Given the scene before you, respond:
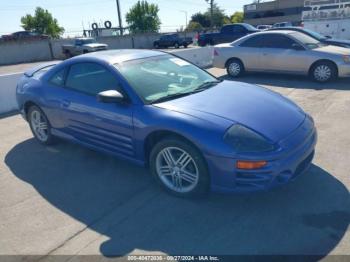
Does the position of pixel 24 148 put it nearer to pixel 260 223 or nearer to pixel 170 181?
pixel 170 181

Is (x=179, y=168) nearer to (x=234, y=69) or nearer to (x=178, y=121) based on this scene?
(x=178, y=121)

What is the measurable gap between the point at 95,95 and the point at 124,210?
1.47 metres

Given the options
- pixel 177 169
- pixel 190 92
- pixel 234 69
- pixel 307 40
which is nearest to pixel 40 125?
pixel 190 92

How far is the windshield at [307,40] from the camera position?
8750 mm

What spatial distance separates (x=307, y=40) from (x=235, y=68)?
2218 mm

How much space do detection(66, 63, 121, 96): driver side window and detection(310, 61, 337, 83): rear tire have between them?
676 centimetres

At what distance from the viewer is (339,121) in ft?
17.8

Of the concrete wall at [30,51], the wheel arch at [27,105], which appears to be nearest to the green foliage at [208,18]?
the concrete wall at [30,51]

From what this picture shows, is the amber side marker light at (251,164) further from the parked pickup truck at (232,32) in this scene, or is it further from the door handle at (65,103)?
the parked pickup truck at (232,32)

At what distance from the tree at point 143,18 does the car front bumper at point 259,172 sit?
5495 centimetres

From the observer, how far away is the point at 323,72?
333 inches

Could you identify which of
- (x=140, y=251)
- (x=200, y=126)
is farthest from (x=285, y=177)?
(x=140, y=251)

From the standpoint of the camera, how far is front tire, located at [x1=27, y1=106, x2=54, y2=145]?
186 inches

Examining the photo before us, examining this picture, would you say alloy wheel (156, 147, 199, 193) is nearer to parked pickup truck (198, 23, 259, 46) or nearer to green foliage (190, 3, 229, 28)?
parked pickup truck (198, 23, 259, 46)
